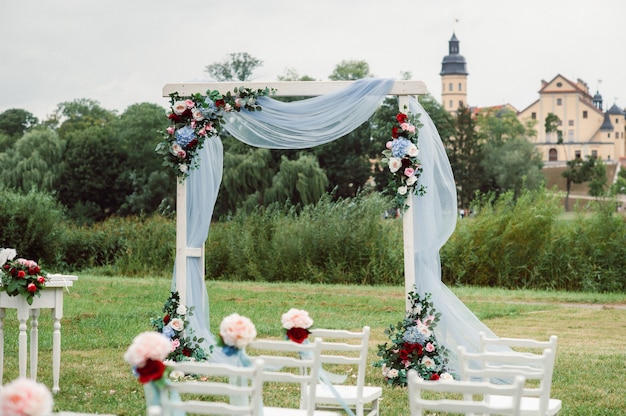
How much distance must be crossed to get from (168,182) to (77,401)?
4189 cm

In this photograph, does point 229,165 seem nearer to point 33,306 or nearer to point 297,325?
point 33,306

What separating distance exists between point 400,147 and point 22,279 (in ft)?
11.7

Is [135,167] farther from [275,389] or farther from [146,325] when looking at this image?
[275,389]

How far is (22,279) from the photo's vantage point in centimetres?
754

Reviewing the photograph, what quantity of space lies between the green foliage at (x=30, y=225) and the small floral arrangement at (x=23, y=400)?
1877 centimetres

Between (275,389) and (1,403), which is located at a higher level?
(1,403)

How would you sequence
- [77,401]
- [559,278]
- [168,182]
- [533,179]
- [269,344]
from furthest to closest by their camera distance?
[533,179], [168,182], [559,278], [77,401], [269,344]

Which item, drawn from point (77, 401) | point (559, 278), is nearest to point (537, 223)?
point (559, 278)

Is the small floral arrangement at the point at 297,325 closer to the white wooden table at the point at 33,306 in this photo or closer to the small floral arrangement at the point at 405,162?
the white wooden table at the point at 33,306

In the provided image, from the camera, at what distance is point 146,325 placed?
13406 millimetres

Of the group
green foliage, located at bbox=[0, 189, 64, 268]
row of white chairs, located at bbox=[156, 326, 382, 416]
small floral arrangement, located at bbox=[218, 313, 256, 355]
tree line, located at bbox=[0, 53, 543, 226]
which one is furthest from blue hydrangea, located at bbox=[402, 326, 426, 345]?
tree line, located at bbox=[0, 53, 543, 226]

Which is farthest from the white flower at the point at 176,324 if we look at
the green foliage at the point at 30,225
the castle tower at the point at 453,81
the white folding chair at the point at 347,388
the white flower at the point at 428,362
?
the castle tower at the point at 453,81

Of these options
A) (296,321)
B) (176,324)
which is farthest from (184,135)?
(296,321)

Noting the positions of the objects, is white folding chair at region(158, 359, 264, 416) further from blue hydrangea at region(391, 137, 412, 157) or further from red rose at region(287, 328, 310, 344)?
blue hydrangea at region(391, 137, 412, 157)
